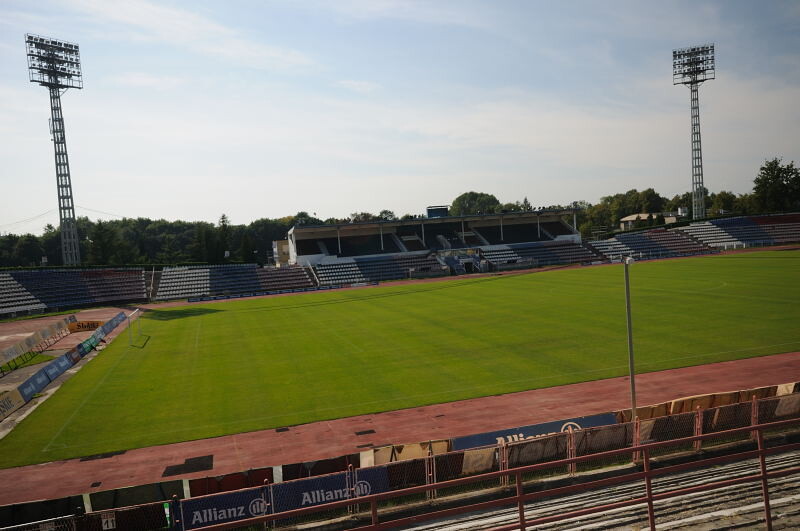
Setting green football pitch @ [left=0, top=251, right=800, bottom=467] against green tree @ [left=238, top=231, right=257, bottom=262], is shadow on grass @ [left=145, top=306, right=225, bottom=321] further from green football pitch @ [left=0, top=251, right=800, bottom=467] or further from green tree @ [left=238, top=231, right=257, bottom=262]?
green tree @ [left=238, top=231, right=257, bottom=262]

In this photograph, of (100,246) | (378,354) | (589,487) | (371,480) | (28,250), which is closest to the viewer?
(589,487)

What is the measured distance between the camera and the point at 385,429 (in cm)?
2066

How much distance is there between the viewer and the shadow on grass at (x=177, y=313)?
59250mm

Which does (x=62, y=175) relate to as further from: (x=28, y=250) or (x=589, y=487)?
(x=589, y=487)

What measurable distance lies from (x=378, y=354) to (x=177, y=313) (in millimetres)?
37629

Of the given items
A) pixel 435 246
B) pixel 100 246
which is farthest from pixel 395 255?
pixel 100 246

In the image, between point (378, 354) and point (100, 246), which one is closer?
point (378, 354)

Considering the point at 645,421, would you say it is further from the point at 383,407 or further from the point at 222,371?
the point at 222,371

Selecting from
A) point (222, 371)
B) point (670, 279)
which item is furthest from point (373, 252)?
point (222, 371)

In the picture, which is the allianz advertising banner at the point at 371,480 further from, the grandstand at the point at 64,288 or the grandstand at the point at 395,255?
the grandstand at the point at 64,288

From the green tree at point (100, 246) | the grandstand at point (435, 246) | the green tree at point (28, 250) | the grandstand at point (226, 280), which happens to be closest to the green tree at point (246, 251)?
the grandstand at point (435, 246)

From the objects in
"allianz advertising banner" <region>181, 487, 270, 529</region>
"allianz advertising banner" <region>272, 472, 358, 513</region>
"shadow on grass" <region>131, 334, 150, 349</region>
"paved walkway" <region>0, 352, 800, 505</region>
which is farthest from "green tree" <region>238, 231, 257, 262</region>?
"allianz advertising banner" <region>272, 472, 358, 513</region>

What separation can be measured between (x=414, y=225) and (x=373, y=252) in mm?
10683

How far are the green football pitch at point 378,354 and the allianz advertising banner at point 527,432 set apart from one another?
699 cm
